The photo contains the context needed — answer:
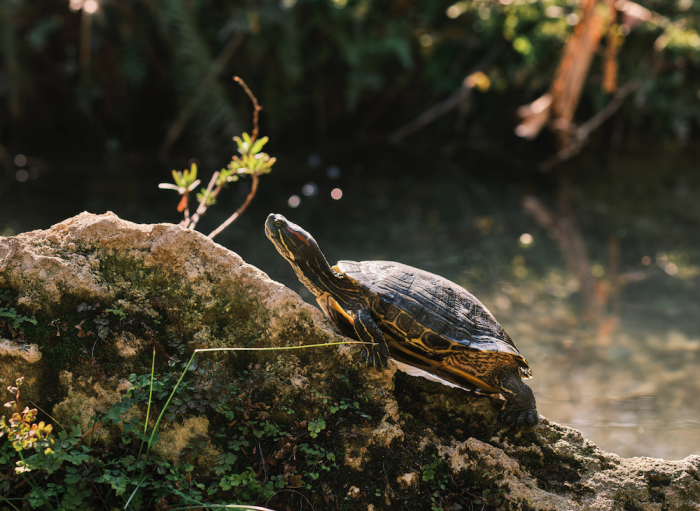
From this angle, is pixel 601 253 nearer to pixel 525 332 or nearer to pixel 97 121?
pixel 525 332

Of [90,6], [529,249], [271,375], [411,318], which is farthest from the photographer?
[90,6]

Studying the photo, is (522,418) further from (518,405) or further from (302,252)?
(302,252)

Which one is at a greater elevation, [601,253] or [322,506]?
[601,253]

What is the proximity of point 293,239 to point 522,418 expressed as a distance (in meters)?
1.32

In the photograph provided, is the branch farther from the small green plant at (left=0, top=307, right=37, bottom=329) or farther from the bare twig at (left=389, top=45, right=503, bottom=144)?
the small green plant at (left=0, top=307, right=37, bottom=329)

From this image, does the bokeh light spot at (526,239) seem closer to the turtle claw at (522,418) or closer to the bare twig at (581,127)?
the bare twig at (581,127)

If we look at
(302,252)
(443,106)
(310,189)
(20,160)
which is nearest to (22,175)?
(20,160)

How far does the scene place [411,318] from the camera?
234cm

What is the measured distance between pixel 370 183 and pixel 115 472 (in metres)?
7.30

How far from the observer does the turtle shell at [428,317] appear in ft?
7.68

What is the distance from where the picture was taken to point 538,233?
23.0 ft

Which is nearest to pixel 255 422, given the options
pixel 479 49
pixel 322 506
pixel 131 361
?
pixel 322 506

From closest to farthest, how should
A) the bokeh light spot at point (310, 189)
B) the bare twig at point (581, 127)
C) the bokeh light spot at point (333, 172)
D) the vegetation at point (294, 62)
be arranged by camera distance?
the bokeh light spot at point (310, 189), the vegetation at point (294, 62), the bokeh light spot at point (333, 172), the bare twig at point (581, 127)

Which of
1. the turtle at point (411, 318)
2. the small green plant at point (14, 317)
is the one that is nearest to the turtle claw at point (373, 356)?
the turtle at point (411, 318)
